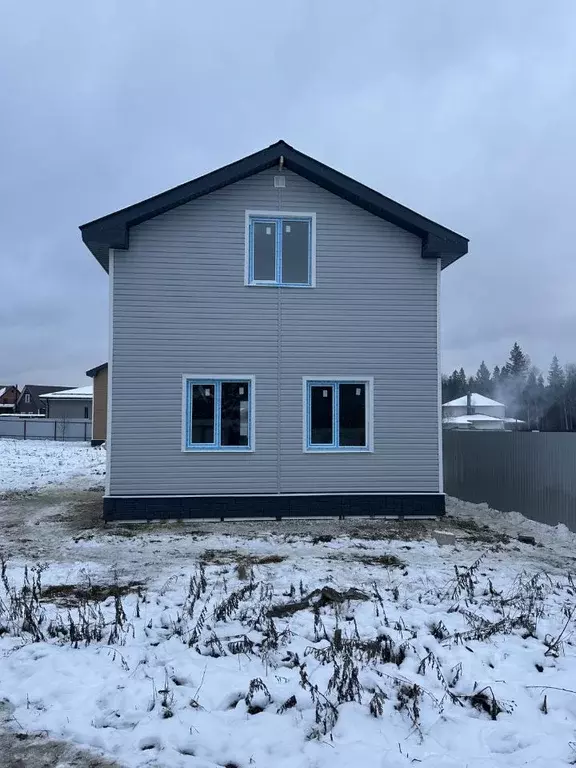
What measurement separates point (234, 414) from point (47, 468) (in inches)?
439

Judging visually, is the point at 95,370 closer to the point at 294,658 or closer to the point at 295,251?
the point at 295,251

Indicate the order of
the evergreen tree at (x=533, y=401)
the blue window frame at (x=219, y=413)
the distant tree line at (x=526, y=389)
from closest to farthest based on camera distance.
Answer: the blue window frame at (x=219, y=413) < the distant tree line at (x=526, y=389) < the evergreen tree at (x=533, y=401)

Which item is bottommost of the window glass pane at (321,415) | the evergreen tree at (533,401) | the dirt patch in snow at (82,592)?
the dirt patch in snow at (82,592)

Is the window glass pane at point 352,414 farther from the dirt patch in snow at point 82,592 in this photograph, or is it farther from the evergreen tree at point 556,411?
the evergreen tree at point 556,411

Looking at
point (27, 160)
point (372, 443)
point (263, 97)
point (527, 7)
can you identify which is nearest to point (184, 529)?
point (372, 443)

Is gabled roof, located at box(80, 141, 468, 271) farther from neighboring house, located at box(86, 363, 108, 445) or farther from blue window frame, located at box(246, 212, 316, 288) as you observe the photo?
neighboring house, located at box(86, 363, 108, 445)

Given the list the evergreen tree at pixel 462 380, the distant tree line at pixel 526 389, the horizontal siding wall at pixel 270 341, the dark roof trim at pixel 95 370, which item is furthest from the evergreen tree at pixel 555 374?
the horizontal siding wall at pixel 270 341

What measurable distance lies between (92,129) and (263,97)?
5.67m

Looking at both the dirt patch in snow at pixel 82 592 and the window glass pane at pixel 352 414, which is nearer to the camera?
the dirt patch in snow at pixel 82 592

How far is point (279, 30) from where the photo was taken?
491 inches

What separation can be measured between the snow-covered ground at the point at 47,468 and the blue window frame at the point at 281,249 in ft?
27.3

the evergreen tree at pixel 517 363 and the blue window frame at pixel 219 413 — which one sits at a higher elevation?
the evergreen tree at pixel 517 363

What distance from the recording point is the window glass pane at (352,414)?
1132cm

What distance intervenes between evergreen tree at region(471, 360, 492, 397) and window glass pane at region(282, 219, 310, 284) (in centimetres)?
8631
